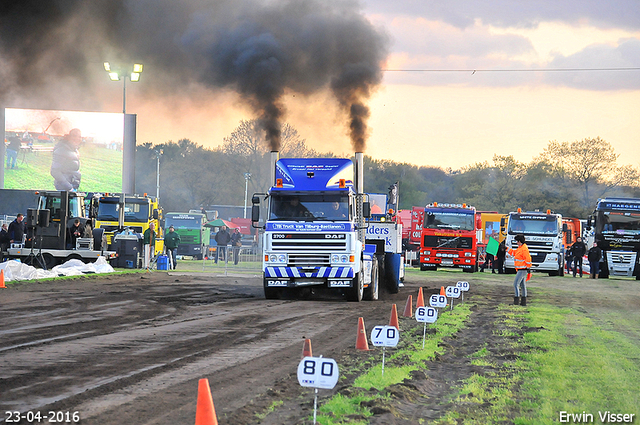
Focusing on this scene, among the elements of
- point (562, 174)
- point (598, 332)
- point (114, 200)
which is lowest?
point (598, 332)

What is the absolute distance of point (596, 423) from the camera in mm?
7129

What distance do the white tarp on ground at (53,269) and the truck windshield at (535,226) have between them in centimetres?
2144

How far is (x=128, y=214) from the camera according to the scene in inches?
1475

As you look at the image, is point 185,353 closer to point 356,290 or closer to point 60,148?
point 356,290

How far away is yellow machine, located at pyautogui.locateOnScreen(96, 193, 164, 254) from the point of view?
3472 cm

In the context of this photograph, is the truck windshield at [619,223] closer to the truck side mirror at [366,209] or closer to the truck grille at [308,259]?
the truck side mirror at [366,209]

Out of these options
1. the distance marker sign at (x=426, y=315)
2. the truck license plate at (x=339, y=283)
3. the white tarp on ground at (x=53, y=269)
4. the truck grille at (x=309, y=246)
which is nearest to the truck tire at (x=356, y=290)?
the truck license plate at (x=339, y=283)

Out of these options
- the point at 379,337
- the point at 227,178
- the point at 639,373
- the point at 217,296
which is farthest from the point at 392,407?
the point at 227,178

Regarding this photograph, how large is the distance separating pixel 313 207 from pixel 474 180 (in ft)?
268

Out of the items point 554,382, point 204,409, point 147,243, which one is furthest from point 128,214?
point 204,409

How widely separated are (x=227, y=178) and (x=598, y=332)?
2936 inches

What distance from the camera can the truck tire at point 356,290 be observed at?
19.3 m

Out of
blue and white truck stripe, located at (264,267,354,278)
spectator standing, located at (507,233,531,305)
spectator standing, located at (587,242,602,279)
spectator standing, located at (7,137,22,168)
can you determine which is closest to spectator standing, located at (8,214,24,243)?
spectator standing, located at (7,137,22,168)

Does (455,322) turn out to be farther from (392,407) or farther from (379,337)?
(392,407)
